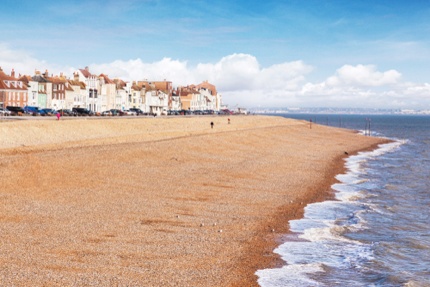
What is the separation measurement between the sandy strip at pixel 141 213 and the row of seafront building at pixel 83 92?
63610 millimetres

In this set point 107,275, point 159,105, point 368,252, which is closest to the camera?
point 107,275

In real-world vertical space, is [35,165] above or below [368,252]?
above

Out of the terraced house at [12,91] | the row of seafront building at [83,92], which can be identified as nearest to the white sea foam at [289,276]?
the row of seafront building at [83,92]

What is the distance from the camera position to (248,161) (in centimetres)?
4066

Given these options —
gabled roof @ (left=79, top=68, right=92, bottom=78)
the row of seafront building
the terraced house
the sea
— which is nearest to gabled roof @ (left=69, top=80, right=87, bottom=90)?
the row of seafront building

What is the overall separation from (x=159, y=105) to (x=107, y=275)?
144343 mm

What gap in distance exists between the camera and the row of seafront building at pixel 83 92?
326 ft

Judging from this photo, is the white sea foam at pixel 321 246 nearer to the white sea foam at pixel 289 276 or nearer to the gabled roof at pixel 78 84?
the white sea foam at pixel 289 276

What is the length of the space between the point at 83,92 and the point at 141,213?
106 meters

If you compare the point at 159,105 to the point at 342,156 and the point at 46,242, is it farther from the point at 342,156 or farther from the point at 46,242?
the point at 46,242

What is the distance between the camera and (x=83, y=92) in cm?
12012

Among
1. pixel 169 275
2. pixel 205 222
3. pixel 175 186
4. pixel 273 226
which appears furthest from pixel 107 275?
pixel 175 186

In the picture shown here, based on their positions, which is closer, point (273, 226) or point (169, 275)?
point (169, 275)

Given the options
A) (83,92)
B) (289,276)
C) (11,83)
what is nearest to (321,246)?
(289,276)
